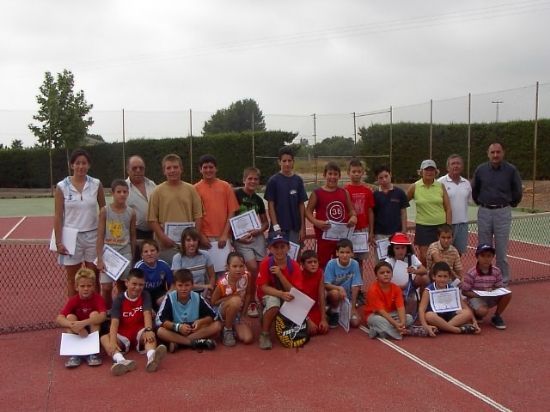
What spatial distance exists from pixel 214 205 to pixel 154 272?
0.93m

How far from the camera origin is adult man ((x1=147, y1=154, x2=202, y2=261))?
5418 mm

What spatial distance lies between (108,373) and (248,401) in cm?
127

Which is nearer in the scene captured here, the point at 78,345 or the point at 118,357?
the point at 118,357

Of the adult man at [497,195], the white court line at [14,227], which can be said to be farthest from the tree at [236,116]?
the adult man at [497,195]

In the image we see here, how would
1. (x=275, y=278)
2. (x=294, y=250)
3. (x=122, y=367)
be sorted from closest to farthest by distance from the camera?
1. (x=122, y=367)
2. (x=275, y=278)
3. (x=294, y=250)

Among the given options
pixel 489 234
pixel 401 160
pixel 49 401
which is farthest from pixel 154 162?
pixel 49 401

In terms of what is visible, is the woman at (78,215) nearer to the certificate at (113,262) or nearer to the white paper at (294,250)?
the certificate at (113,262)

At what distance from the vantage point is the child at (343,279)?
563cm

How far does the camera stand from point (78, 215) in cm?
529

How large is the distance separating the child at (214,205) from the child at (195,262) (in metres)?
0.27

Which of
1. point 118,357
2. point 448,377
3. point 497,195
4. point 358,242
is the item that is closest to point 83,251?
point 118,357

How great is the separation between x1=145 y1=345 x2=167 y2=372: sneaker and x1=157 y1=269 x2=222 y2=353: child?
0.36 meters

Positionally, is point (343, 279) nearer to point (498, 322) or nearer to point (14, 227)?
point (498, 322)

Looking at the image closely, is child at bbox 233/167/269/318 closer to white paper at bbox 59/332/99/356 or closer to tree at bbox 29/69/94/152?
white paper at bbox 59/332/99/356
